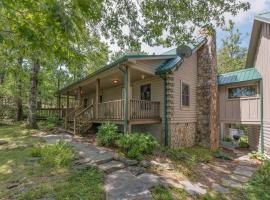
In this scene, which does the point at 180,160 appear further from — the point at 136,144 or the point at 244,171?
the point at 244,171

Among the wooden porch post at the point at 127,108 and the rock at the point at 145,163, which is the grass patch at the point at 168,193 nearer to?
the rock at the point at 145,163

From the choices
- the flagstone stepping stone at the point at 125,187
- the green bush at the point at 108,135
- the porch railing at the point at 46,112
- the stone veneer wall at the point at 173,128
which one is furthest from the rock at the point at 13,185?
the porch railing at the point at 46,112

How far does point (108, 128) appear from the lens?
9.08m

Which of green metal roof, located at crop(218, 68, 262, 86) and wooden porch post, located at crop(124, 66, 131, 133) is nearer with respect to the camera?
wooden porch post, located at crop(124, 66, 131, 133)

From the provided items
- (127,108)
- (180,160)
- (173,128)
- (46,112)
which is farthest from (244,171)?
(46,112)

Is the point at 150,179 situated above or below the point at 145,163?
below

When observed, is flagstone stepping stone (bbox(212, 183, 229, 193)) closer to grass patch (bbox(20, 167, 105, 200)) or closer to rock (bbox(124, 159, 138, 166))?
rock (bbox(124, 159, 138, 166))

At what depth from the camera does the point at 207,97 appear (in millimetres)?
12297

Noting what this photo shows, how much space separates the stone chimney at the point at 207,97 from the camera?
12039 mm

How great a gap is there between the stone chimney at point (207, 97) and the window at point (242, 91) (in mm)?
1197

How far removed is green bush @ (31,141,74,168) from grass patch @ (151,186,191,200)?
292cm

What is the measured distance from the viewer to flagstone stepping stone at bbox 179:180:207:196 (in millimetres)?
5317

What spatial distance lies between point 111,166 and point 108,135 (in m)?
2.68

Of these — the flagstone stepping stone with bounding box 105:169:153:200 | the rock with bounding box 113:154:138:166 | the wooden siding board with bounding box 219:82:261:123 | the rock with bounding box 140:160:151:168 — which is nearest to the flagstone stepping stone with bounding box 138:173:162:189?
the flagstone stepping stone with bounding box 105:169:153:200
